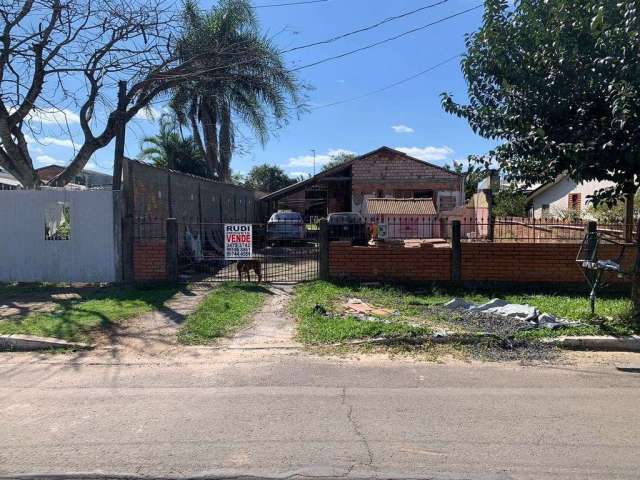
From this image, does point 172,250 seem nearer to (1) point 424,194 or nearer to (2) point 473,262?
(2) point 473,262

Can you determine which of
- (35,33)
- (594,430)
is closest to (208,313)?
(594,430)

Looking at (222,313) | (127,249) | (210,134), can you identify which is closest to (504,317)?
(222,313)

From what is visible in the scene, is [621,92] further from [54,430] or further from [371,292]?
[54,430]

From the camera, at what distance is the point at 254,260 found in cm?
1153

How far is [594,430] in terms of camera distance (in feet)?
14.0

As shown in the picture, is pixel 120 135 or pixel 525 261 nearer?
pixel 525 261

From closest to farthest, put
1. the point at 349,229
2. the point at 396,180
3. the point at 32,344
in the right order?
the point at 32,344
the point at 349,229
the point at 396,180

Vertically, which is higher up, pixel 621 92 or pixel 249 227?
pixel 621 92

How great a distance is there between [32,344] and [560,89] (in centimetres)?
795

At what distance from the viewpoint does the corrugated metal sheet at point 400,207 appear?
19.9 meters

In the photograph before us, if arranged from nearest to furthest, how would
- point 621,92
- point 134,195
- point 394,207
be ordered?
point 621,92, point 134,195, point 394,207

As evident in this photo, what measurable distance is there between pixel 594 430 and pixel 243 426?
2.83 metres

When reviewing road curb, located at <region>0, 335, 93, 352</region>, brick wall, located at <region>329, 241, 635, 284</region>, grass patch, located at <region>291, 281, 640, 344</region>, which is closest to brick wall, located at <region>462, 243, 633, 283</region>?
brick wall, located at <region>329, 241, 635, 284</region>

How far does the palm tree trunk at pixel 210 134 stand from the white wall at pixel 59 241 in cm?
1595
